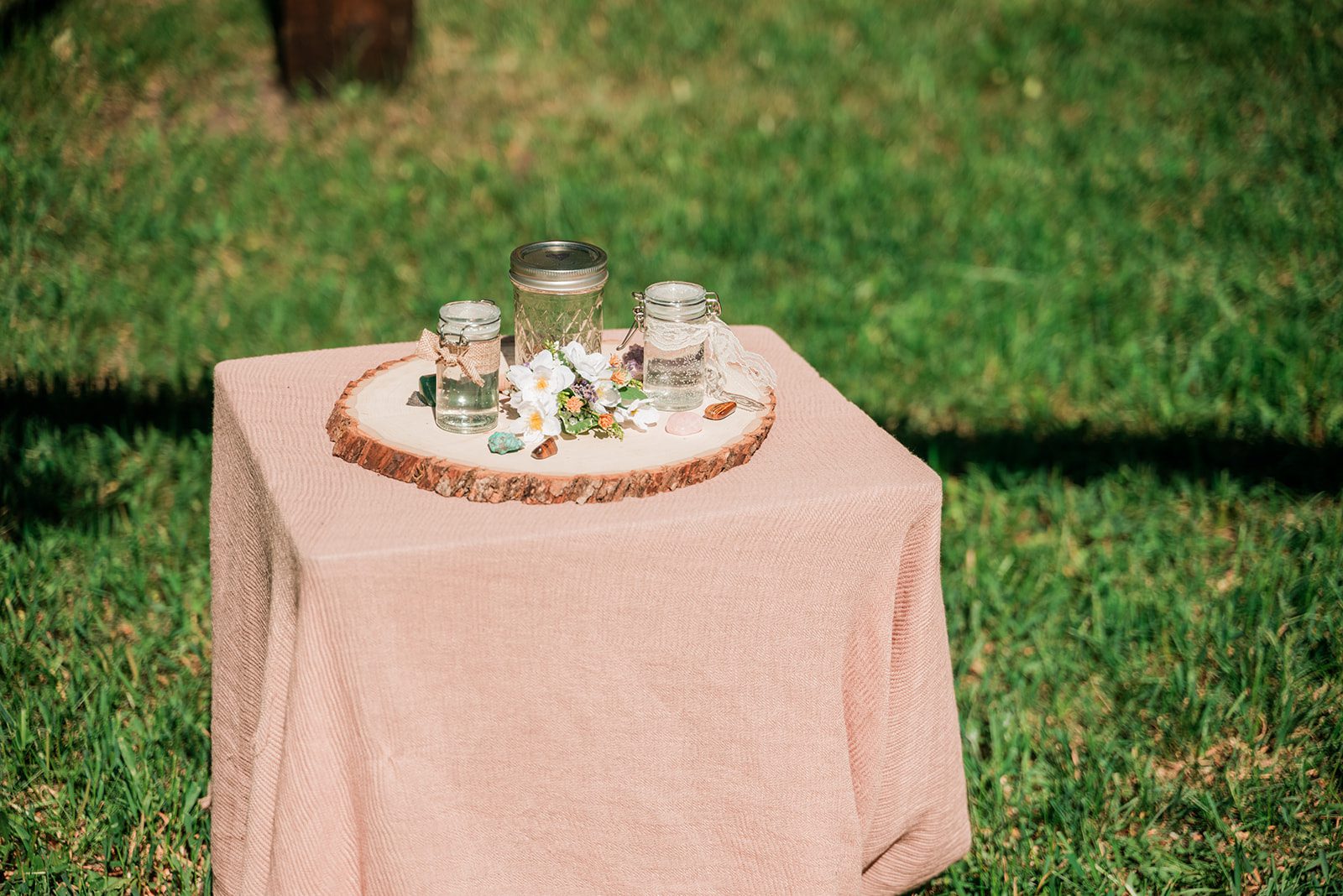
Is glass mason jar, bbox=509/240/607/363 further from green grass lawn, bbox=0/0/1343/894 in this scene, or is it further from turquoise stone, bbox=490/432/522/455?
green grass lawn, bbox=0/0/1343/894

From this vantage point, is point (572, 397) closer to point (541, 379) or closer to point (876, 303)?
point (541, 379)

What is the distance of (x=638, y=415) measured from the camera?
185 cm

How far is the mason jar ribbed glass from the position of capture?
6.09 ft

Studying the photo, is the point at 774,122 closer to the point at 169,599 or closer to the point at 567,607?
the point at 169,599

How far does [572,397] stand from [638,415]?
11cm

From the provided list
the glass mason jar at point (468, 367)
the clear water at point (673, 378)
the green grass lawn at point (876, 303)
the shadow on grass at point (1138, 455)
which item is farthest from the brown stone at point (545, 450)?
the shadow on grass at point (1138, 455)

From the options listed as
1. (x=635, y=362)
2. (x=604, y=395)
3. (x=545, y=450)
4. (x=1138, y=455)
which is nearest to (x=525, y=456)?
(x=545, y=450)

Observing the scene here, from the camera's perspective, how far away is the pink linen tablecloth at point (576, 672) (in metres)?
1.62

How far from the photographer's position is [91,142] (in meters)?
4.86

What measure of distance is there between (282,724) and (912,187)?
156 inches

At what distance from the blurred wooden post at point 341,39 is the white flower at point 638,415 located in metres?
3.98

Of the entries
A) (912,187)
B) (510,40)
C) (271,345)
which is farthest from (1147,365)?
(510,40)

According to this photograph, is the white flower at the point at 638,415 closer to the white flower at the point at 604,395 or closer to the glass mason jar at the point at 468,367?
the white flower at the point at 604,395

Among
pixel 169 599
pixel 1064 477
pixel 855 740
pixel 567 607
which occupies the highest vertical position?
pixel 567 607
